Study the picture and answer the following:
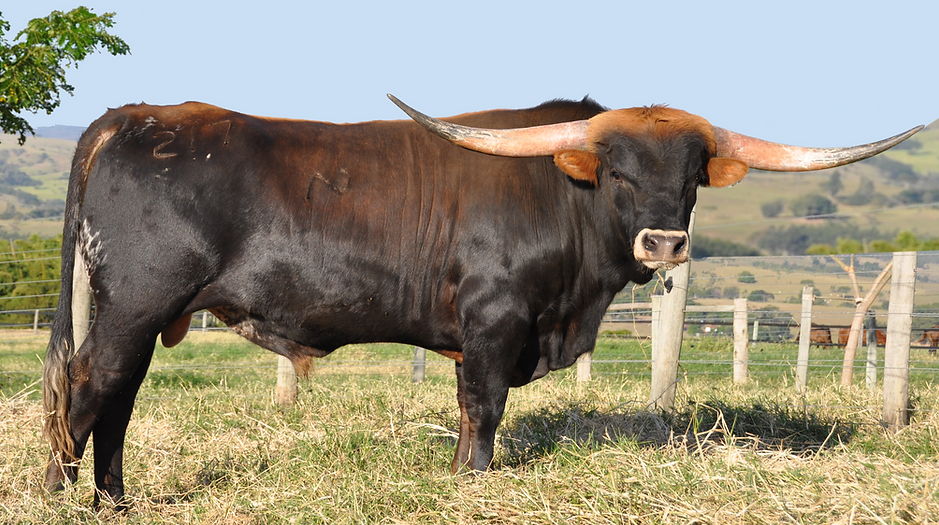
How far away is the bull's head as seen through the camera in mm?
3969

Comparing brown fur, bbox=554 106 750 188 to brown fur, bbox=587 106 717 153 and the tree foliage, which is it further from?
the tree foliage

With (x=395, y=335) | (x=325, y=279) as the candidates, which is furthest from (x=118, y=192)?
(x=395, y=335)

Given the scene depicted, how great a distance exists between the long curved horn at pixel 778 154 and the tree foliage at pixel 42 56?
1024 centimetres

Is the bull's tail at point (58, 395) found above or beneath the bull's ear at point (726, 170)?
beneath

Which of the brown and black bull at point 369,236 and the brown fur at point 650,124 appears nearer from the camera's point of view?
the brown and black bull at point 369,236

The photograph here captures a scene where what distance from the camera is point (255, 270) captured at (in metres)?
4.07

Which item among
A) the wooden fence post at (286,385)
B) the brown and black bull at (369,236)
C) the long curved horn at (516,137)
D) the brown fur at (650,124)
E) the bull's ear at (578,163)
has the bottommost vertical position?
the wooden fence post at (286,385)

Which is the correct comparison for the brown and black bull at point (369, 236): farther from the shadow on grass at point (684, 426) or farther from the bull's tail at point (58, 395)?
the shadow on grass at point (684, 426)

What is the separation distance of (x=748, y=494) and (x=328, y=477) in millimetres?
2215

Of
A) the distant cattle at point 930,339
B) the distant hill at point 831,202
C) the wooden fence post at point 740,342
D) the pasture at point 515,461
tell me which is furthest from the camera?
the distant cattle at point 930,339

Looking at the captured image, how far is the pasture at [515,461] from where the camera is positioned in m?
3.26

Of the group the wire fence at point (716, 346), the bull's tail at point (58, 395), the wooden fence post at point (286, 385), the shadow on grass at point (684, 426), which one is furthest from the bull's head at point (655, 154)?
the wooden fence post at point (286, 385)

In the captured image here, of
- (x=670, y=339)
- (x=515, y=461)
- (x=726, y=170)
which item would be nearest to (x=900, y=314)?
(x=670, y=339)

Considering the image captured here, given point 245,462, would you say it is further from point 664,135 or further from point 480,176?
point 664,135
